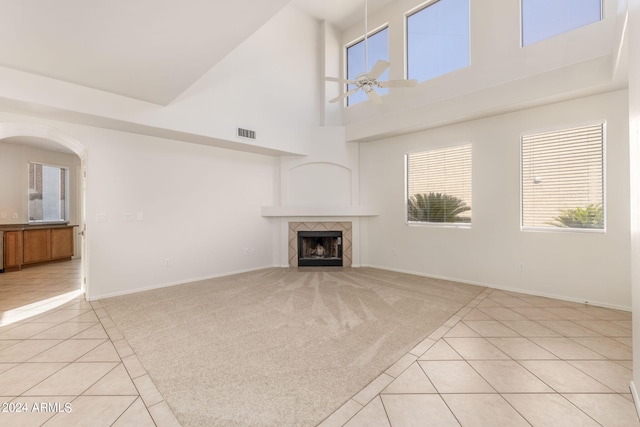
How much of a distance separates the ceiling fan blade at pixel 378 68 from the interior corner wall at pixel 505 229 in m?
2.10

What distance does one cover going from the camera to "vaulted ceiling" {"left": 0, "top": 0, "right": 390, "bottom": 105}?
231 centimetres

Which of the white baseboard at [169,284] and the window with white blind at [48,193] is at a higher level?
the window with white blind at [48,193]

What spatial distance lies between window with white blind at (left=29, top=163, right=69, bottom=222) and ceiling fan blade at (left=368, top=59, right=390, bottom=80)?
823 centimetres

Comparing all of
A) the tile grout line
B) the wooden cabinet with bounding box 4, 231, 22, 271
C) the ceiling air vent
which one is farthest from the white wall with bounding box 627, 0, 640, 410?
the wooden cabinet with bounding box 4, 231, 22, 271

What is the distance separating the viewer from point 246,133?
5316mm

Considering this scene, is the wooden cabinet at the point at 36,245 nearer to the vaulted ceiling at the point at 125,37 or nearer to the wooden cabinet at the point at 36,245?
the wooden cabinet at the point at 36,245

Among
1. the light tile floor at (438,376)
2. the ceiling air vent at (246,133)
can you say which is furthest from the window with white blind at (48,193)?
the ceiling air vent at (246,133)

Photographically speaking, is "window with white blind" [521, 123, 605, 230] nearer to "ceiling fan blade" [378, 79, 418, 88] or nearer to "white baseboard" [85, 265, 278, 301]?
"ceiling fan blade" [378, 79, 418, 88]

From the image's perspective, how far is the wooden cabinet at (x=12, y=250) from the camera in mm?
5953

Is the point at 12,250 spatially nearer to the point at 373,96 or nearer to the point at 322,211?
the point at 322,211

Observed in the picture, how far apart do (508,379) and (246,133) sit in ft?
16.4

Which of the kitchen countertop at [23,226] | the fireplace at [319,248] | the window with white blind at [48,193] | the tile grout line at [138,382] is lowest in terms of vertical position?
the tile grout line at [138,382]

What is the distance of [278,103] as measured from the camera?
592cm

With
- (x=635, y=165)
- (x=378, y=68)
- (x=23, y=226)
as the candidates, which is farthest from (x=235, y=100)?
(x=23, y=226)
